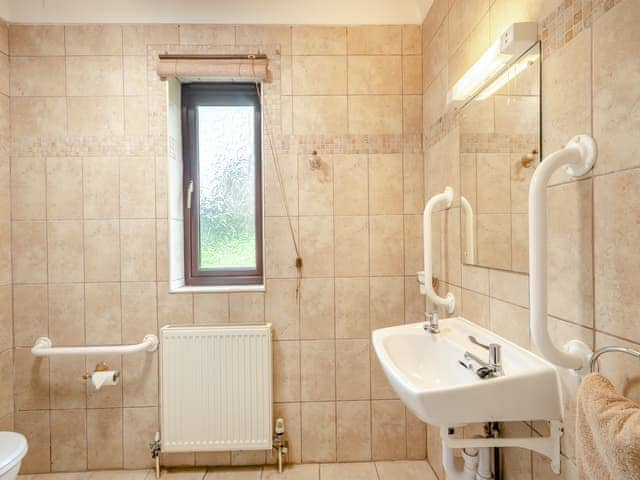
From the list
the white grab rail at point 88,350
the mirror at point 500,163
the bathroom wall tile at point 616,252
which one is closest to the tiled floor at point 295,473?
the white grab rail at point 88,350

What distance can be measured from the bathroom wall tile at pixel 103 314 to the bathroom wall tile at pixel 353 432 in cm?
128

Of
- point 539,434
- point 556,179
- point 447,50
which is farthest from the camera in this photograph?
point 447,50

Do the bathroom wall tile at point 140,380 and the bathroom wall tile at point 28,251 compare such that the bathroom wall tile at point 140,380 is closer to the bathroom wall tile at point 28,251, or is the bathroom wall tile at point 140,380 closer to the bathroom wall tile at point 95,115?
the bathroom wall tile at point 28,251

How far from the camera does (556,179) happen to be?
33.9 inches

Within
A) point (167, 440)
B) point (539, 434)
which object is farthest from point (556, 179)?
point (167, 440)

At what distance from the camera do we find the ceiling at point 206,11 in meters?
1.77

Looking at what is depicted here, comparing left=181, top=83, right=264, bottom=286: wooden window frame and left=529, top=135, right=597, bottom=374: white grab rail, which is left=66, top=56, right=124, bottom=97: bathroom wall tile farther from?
left=529, top=135, right=597, bottom=374: white grab rail

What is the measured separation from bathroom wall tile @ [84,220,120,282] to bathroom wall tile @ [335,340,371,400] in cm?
128

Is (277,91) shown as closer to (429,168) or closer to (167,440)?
(429,168)

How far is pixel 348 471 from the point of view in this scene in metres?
1.77

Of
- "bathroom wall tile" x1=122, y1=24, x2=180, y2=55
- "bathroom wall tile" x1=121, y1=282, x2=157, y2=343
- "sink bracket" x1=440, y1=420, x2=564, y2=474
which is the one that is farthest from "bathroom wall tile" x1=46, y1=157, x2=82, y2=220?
"sink bracket" x1=440, y1=420, x2=564, y2=474

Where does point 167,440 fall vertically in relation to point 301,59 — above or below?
below

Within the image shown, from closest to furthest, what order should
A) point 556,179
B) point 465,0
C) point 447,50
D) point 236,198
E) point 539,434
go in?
Answer: point 556,179, point 539,434, point 465,0, point 447,50, point 236,198

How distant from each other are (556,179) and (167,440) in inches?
79.4
